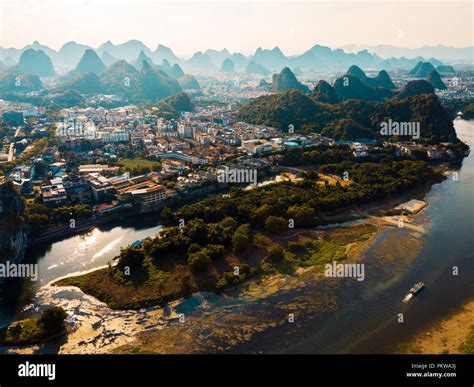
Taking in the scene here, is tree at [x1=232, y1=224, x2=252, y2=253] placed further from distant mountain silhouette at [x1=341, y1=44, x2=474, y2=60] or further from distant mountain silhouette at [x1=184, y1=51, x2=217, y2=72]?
distant mountain silhouette at [x1=341, y1=44, x2=474, y2=60]

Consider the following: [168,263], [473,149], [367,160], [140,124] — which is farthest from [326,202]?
[140,124]

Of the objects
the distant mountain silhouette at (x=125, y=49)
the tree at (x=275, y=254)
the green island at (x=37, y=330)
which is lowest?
the green island at (x=37, y=330)

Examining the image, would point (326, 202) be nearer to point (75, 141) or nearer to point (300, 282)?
point (300, 282)

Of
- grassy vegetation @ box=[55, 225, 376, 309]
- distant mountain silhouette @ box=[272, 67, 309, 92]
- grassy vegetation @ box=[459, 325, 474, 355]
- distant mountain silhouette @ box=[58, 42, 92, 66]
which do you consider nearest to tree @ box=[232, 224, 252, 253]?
grassy vegetation @ box=[55, 225, 376, 309]

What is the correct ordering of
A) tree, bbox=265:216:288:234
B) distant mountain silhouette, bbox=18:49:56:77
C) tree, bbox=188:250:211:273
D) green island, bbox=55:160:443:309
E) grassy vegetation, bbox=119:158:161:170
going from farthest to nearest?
distant mountain silhouette, bbox=18:49:56:77 → grassy vegetation, bbox=119:158:161:170 → tree, bbox=265:216:288:234 → tree, bbox=188:250:211:273 → green island, bbox=55:160:443:309

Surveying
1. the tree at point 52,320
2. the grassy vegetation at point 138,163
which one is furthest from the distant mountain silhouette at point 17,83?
the tree at point 52,320

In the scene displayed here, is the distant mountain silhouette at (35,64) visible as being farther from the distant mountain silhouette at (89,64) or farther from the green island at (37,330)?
the green island at (37,330)

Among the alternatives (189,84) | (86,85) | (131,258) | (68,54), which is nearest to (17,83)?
(86,85)
